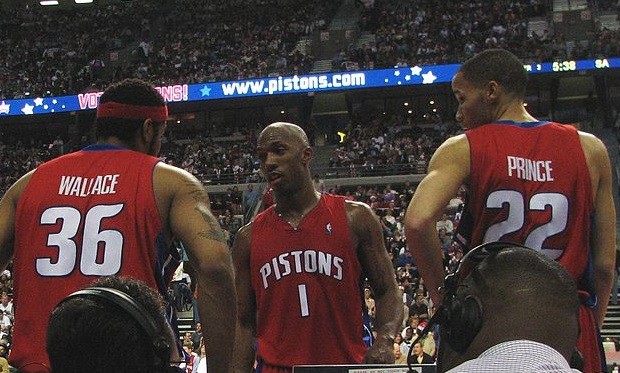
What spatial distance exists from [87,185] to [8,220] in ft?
1.23

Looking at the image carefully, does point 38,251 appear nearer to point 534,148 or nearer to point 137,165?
point 137,165

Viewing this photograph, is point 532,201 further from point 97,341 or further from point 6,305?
point 6,305

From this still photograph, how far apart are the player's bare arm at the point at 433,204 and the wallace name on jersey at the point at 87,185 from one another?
1.22 m

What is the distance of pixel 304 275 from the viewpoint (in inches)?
175

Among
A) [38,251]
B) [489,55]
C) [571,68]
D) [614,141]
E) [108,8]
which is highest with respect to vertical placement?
[108,8]

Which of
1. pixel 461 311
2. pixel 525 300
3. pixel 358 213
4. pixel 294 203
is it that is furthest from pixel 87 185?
pixel 525 300

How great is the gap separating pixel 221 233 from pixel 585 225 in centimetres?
156

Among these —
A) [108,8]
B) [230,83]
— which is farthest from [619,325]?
[108,8]

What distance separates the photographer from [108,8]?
41344mm

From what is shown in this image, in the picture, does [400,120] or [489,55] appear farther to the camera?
[400,120]

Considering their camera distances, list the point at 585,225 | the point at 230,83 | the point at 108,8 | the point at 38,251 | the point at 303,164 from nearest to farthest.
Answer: the point at 38,251, the point at 585,225, the point at 303,164, the point at 230,83, the point at 108,8

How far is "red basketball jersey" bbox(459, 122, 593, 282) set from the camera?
3.61 m

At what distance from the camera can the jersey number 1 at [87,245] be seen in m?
3.33

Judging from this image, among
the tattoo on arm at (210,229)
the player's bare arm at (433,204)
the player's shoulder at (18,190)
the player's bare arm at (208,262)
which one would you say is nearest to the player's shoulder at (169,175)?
the player's bare arm at (208,262)
